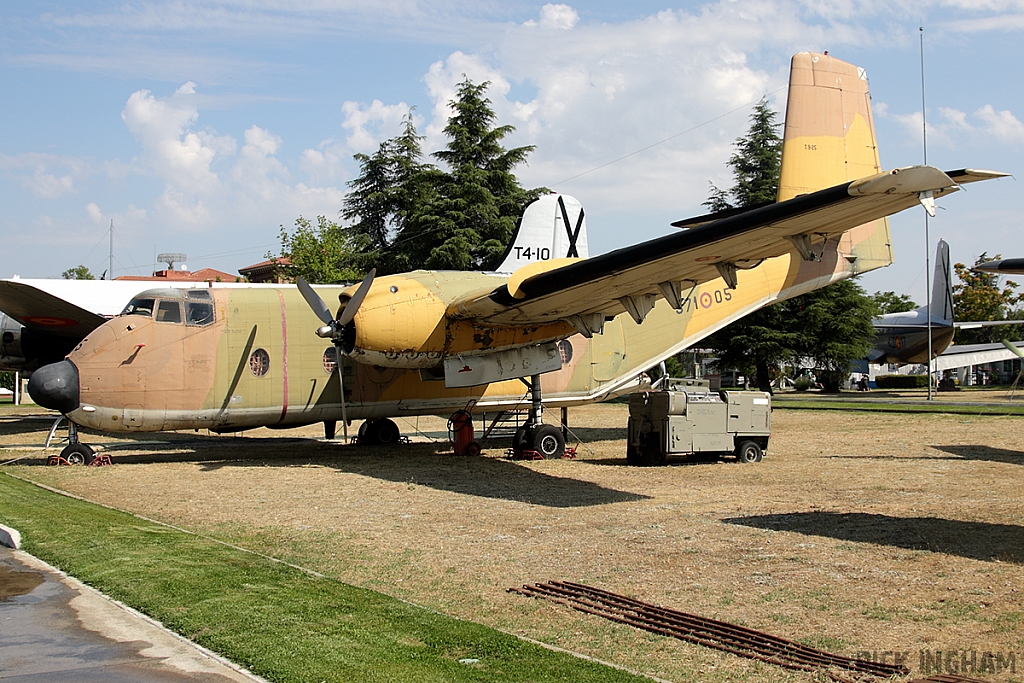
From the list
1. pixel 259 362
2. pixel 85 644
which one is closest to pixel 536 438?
pixel 259 362

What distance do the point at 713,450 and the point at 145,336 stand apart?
11062 mm

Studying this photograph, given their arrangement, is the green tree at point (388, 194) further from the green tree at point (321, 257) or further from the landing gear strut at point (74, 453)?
the landing gear strut at point (74, 453)

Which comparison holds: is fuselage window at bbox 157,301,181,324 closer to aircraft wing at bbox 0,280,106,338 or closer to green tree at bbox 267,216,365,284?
aircraft wing at bbox 0,280,106,338

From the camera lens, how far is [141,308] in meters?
17.2

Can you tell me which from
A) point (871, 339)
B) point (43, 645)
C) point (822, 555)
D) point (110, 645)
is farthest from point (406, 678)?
point (871, 339)

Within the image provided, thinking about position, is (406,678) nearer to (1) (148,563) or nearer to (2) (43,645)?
(2) (43,645)

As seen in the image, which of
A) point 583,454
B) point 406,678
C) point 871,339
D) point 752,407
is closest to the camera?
point 406,678

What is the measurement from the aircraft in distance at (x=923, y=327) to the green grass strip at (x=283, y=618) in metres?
50.0

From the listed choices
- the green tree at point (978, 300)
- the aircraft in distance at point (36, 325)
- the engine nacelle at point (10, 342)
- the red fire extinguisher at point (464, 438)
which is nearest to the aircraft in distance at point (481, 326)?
the red fire extinguisher at point (464, 438)

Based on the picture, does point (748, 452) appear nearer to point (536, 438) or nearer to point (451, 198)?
point (536, 438)

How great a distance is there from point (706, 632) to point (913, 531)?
4689 mm

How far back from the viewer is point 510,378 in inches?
724

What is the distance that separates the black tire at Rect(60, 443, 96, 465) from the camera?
17.5 meters

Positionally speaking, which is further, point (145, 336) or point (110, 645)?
point (145, 336)
